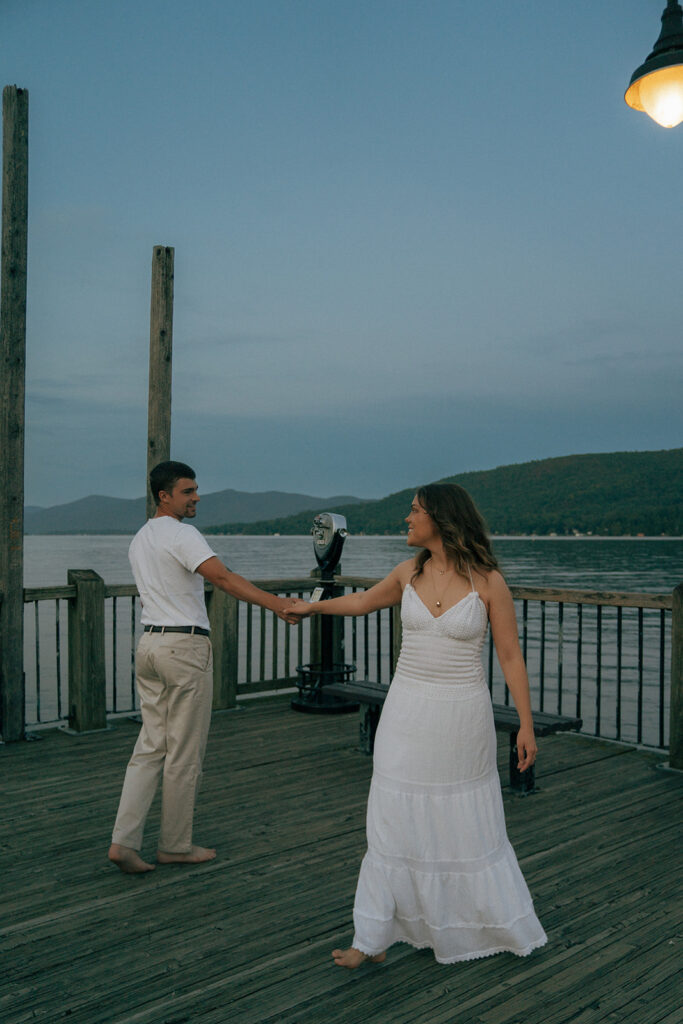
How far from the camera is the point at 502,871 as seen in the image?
2.55 meters

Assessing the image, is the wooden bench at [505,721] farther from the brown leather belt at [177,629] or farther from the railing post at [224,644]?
the brown leather belt at [177,629]

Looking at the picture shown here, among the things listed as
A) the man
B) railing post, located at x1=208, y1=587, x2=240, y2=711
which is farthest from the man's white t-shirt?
railing post, located at x1=208, y1=587, x2=240, y2=711

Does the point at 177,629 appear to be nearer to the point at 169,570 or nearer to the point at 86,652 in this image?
the point at 169,570

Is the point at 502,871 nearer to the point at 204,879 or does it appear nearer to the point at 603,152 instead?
the point at 204,879

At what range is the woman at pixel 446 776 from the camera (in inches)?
98.5

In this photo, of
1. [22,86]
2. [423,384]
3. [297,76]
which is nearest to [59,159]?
[22,86]

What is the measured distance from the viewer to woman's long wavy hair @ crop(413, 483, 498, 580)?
257cm

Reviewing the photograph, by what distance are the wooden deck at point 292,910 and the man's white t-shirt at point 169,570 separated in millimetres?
1090

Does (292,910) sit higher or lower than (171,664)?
lower

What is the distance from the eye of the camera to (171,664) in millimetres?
3336

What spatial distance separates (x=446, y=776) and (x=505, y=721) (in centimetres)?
177

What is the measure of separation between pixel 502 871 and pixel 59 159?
5.55 m

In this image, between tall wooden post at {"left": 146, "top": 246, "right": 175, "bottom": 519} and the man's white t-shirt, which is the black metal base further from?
the man's white t-shirt

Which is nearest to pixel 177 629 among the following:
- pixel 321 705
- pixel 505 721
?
pixel 505 721
